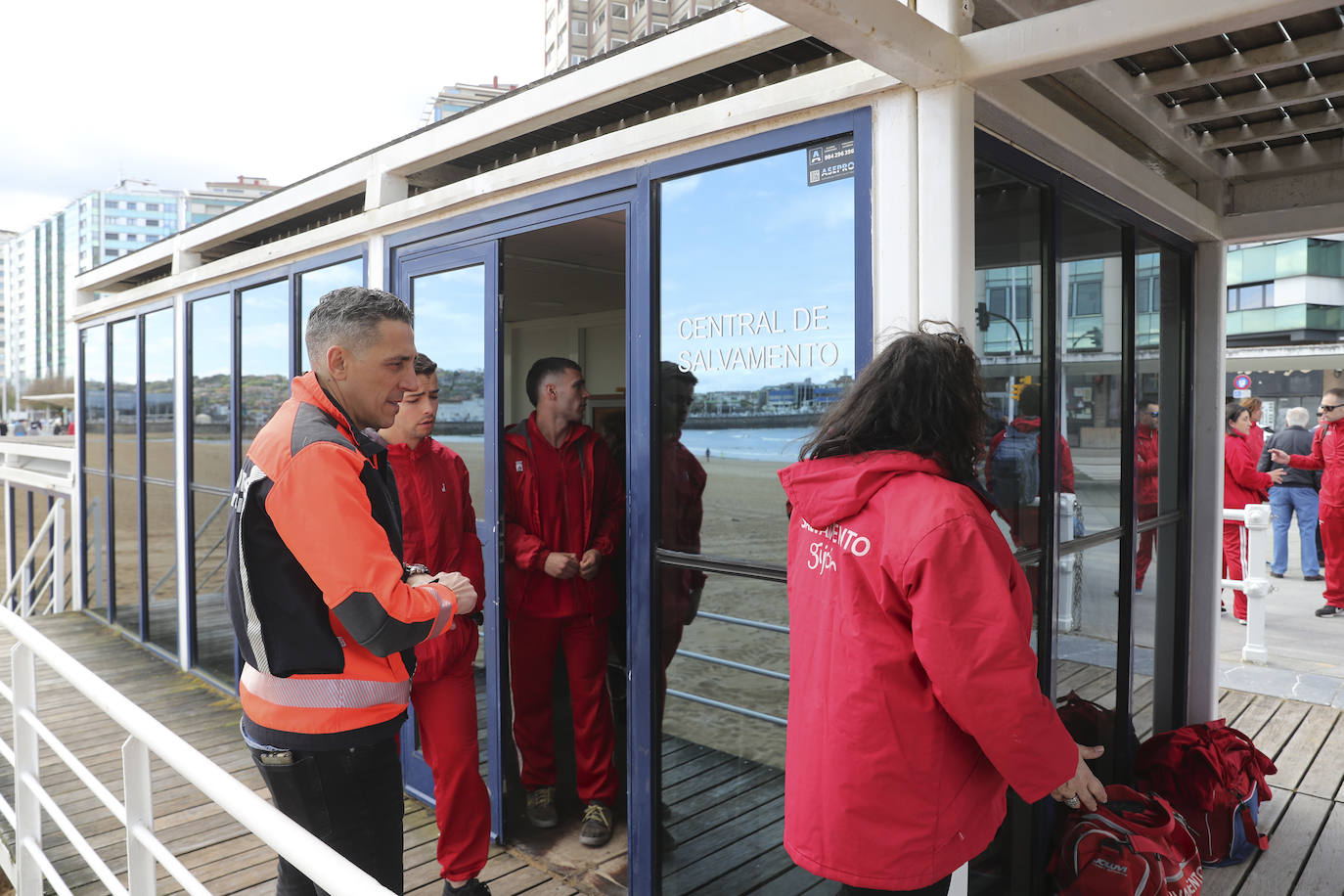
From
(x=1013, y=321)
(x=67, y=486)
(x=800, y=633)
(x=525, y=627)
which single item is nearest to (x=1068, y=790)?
(x=800, y=633)

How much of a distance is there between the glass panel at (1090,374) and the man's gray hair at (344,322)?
215 cm

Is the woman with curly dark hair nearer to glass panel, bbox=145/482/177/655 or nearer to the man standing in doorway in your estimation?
the man standing in doorway

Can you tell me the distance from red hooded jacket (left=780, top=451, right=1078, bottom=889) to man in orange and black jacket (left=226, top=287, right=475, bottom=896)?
88 centimetres

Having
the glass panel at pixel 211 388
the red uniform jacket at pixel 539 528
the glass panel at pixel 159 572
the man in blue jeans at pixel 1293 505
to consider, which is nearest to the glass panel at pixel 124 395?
the glass panel at pixel 159 572

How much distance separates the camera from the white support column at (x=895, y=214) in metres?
2.18

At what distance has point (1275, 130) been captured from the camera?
333 cm

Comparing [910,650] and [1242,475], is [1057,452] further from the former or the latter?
[1242,475]

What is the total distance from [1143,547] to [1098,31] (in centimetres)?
249

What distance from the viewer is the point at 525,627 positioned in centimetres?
375

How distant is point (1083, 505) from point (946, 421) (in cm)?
169

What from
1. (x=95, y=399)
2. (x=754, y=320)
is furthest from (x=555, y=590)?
(x=95, y=399)

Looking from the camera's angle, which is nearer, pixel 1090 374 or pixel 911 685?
pixel 911 685

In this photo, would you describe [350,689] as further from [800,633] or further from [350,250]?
[350,250]

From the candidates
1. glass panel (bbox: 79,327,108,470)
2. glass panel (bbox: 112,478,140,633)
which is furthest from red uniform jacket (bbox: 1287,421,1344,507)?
glass panel (bbox: 79,327,108,470)
